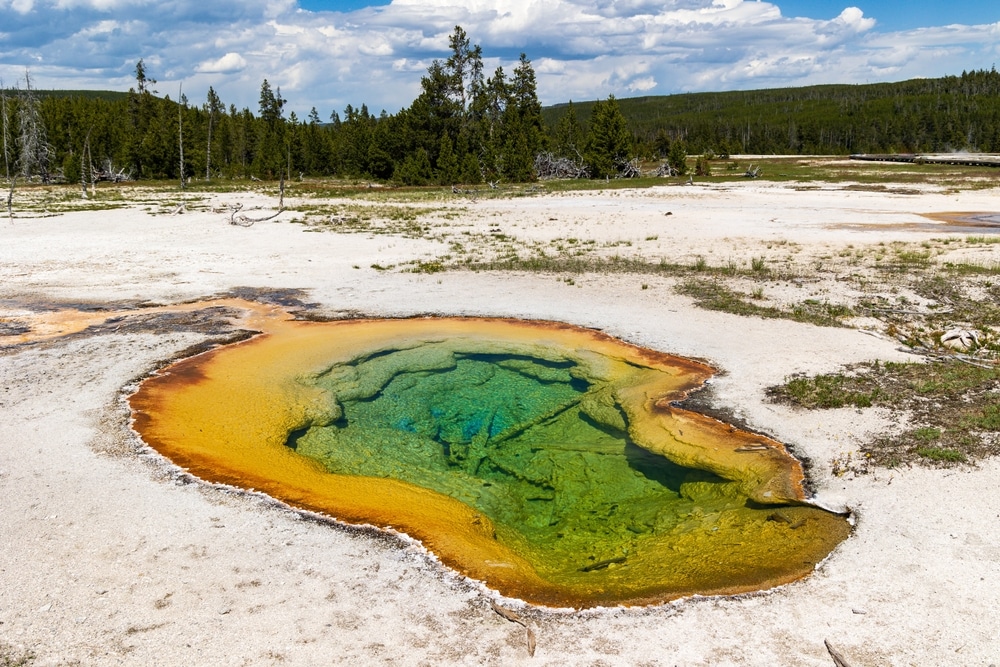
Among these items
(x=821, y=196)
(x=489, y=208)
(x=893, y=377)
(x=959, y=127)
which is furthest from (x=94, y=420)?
(x=959, y=127)

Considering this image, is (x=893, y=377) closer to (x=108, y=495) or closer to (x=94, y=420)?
(x=108, y=495)

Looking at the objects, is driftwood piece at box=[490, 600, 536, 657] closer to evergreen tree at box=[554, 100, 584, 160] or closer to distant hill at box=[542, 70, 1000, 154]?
evergreen tree at box=[554, 100, 584, 160]

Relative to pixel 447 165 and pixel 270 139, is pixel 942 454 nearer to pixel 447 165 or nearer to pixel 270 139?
pixel 447 165

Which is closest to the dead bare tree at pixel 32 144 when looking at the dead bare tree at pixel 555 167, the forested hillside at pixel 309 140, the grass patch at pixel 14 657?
the forested hillside at pixel 309 140

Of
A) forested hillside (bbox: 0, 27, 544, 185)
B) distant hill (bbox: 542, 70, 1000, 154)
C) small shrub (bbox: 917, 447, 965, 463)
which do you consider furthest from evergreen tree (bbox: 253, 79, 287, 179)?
small shrub (bbox: 917, 447, 965, 463)

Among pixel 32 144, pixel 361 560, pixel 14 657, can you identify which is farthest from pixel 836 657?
pixel 32 144

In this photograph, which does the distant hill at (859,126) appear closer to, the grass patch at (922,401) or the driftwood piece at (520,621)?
the grass patch at (922,401)
